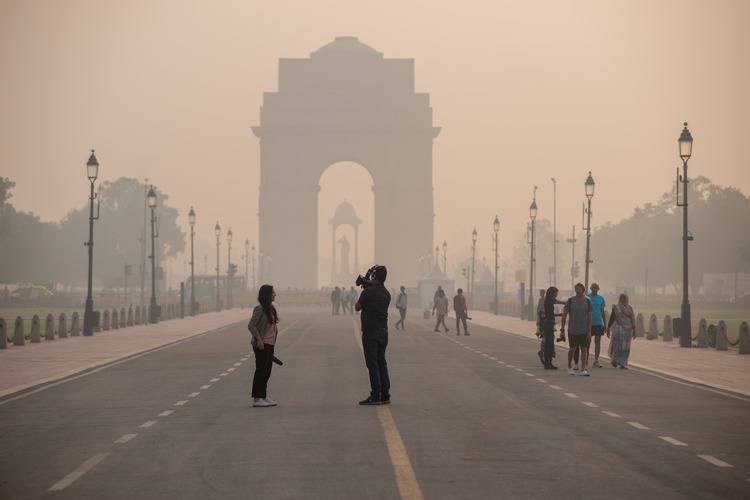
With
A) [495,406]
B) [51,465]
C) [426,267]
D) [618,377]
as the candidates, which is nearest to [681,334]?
[618,377]

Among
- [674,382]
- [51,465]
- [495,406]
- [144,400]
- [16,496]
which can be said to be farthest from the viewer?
[674,382]

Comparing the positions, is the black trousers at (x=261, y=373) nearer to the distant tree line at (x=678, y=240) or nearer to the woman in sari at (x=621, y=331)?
the woman in sari at (x=621, y=331)

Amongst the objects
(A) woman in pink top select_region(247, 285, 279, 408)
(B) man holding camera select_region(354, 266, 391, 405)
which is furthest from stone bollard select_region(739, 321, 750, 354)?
(A) woman in pink top select_region(247, 285, 279, 408)

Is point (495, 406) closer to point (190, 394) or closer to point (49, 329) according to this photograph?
point (190, 394)

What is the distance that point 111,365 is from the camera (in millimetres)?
28078

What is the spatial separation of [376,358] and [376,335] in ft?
1.09

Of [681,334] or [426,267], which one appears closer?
[681,334]

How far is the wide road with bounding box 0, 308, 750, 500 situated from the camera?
429 inches

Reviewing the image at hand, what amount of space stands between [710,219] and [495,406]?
10387 centimetres

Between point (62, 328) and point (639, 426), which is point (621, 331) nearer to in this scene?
point (639, 426)

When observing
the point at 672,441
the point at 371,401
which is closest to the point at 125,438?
the point at 371,401

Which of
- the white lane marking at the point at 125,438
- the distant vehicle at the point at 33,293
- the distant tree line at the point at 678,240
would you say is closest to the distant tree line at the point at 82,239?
the distant vehicle at the point at 33,293

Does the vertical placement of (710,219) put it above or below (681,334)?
above

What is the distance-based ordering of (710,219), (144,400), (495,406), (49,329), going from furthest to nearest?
(710,219) → (49,329) → (144,400) → (495,406)
